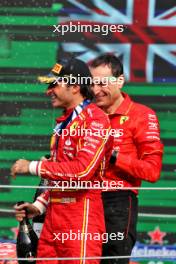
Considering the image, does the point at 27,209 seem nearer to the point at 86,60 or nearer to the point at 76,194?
the point at 76,194

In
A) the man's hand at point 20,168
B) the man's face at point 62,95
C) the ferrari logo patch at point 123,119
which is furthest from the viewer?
the ferrari logo patch at point 123,119

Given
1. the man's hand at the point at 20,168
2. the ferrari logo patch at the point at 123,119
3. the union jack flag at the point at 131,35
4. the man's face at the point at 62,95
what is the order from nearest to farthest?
the man's hand at the point at 20,168, the man's face at the point at 62,95, the ferrari logo patch at the point at 123,119, the union jack flag at the point at 131,35

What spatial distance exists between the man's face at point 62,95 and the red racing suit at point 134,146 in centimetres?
21

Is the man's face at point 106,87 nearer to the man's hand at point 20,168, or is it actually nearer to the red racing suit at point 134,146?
the red racing suit at point 134,146

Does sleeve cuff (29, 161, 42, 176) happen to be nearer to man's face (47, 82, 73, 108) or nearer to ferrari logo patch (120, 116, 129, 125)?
man's face (47, 82, 73, 108)

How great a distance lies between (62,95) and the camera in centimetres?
250

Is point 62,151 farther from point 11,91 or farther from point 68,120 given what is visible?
point 11,91

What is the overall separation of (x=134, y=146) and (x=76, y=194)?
0.33m

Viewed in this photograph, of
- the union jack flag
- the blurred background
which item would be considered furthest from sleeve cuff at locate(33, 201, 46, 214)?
the union jack flag

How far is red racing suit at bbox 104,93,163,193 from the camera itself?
8.43 ft

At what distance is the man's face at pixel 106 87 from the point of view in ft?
8.82

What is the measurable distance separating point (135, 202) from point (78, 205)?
324 mm

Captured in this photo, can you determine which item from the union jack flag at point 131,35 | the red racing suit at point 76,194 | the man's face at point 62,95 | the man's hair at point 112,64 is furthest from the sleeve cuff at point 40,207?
the union jack flag at point 131,35

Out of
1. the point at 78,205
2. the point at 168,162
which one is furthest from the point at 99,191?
the point at 168,162
